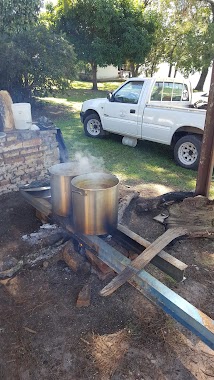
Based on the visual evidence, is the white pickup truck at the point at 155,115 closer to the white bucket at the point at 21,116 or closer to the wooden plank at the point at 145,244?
the white bucket at the point at 21,116

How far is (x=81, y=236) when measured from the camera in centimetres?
305

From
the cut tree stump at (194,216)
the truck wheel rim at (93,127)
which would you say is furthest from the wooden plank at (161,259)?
the truck wheel rim at (93,127)

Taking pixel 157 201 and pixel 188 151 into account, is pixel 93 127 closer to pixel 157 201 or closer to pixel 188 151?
pixel 188 151

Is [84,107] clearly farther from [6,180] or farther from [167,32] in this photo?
[167,32]

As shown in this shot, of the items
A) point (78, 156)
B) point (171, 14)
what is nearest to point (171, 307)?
point (78, 156)

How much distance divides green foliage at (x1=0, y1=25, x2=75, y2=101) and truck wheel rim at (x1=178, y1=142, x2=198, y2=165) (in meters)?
6.25

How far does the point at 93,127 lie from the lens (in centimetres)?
850

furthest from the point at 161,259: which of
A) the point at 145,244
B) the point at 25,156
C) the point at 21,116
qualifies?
the point at 21,116

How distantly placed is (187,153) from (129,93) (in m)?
2.28

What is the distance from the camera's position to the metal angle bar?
2.01 metres

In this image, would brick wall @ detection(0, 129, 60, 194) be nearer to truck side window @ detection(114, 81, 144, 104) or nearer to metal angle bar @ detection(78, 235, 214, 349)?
metal angle bar @ detection(78, 235, 214, 349)

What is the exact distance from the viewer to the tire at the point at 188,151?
240 inches

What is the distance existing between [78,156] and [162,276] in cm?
418

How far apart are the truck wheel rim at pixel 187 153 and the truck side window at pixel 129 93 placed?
1.75 m
